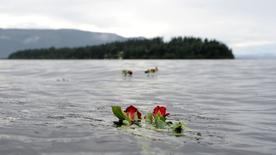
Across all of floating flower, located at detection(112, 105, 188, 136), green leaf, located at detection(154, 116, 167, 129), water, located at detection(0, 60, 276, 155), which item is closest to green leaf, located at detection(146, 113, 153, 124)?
floating flower, located at detection(112, 105, 188, 136)

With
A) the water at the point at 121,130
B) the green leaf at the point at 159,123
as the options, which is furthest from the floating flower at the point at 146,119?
the water at the point at 121,130

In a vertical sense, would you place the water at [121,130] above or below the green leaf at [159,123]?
below

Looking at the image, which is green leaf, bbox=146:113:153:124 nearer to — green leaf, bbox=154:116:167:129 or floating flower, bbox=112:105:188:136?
floating flower, bbox=112:105:188:136

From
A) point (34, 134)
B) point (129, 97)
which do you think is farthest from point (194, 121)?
point (129, 97)

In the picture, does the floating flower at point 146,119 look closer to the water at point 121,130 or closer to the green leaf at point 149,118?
the green leaf at point 149,118

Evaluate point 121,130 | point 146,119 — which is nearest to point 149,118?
point 146,119

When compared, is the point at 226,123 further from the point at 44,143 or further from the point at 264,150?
the point at 44,143

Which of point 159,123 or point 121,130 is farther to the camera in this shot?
point 159,123

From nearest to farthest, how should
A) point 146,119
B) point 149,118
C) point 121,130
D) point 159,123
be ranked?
point 121,130
point 159,123
point 149,118
point 146,119

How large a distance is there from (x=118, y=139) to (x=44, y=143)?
1735mm

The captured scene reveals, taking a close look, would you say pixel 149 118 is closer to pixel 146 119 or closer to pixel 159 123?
pixel 146 119

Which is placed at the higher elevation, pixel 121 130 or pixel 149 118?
pixel 149 118

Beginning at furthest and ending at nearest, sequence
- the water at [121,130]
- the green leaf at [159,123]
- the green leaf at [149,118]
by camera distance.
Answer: the green leaf at [149,118], the green leaf at [159,123], the water at [121,130]

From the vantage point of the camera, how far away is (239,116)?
16.2 meters
